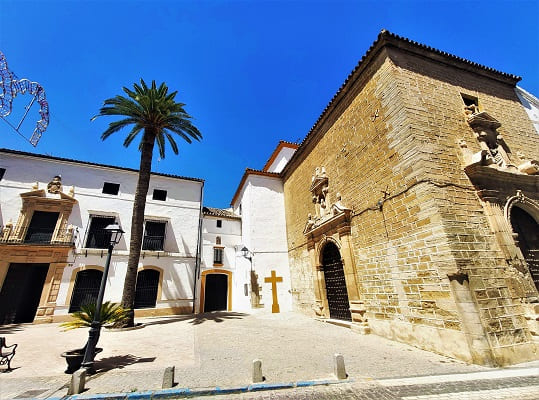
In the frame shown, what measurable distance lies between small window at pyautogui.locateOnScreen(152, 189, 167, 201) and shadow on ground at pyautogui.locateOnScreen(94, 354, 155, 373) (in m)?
10.2

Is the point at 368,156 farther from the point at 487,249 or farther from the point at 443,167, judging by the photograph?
the point at 487,249

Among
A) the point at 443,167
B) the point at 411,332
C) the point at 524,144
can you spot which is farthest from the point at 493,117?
the point at 411,332

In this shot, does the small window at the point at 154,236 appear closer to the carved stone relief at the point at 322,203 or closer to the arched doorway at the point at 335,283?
the carved stone relief at the point at 322,203

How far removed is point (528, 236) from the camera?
6.25 m

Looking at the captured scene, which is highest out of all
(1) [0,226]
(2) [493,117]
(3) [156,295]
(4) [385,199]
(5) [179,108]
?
(5) [179,108]

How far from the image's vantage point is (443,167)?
5820 millimetres

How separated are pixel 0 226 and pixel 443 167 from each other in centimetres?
1801

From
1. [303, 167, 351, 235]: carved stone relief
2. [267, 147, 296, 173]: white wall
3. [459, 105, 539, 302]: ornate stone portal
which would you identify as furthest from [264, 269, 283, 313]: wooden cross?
[459, 105, 539, 302]: ornate stone portal

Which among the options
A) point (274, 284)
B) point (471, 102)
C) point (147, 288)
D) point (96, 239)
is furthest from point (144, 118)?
point (471, 102)

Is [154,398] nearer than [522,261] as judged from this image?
Yes

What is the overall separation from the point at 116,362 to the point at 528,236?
34.9 ft

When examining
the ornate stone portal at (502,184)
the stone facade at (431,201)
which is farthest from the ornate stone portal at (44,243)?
the ornate stone portal at (502,184)

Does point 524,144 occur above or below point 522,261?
above

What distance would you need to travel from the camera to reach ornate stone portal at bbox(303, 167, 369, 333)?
7750 millimetres
